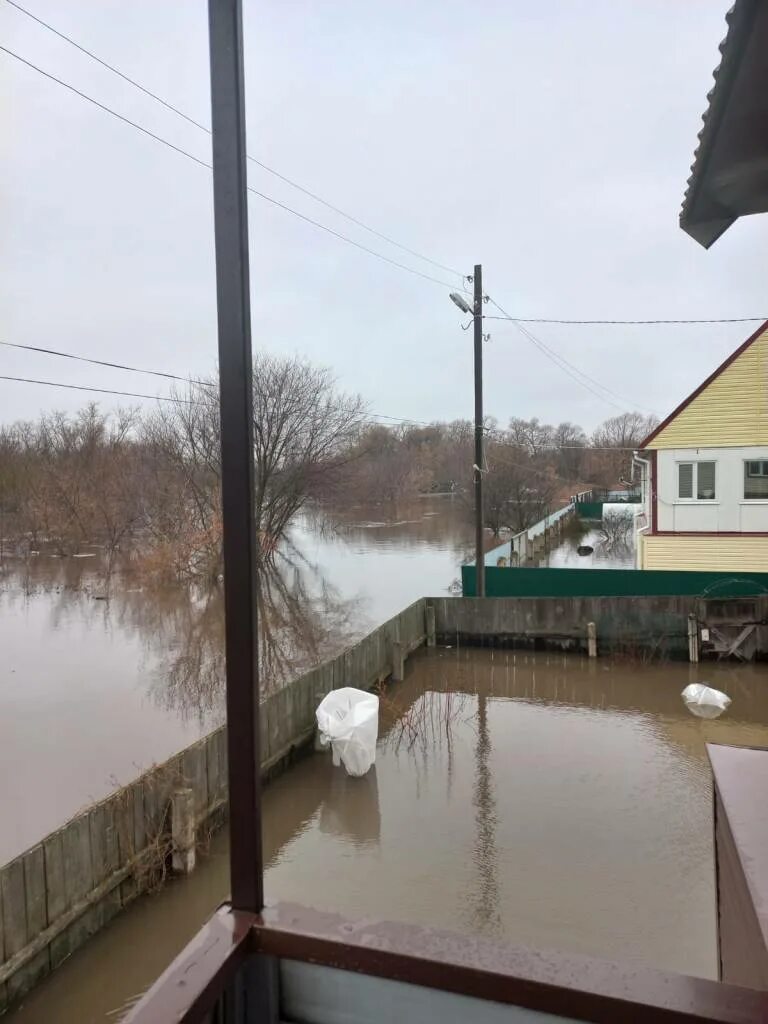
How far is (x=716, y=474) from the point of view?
47.1 ft

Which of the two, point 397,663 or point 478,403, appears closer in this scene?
point 397,663

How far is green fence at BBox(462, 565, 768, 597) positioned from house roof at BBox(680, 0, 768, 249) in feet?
41.7

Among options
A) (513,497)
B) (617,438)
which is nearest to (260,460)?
(513,497)

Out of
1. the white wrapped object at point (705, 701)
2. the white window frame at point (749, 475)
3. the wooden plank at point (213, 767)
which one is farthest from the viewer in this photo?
the white window frame at point (749, 475)

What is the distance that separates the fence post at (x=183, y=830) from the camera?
6148 mm

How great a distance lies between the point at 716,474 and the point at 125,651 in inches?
495

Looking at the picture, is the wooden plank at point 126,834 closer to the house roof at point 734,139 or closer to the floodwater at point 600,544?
the house roof at point 734,139

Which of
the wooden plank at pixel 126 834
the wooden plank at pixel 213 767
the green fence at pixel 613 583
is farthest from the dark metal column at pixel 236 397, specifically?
the green fence at pixel 613 583

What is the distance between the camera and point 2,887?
4477mm

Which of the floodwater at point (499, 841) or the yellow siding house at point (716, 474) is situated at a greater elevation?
the yellow siding house at point (716, 474)

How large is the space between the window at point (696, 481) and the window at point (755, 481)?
0.62m

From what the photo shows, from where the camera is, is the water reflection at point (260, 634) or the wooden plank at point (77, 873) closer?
the wooden plank at point (77, 873)

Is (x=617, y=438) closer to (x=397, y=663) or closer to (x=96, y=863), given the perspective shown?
(x=397, y=663)

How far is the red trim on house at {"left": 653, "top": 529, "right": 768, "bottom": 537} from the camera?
14.3 m
